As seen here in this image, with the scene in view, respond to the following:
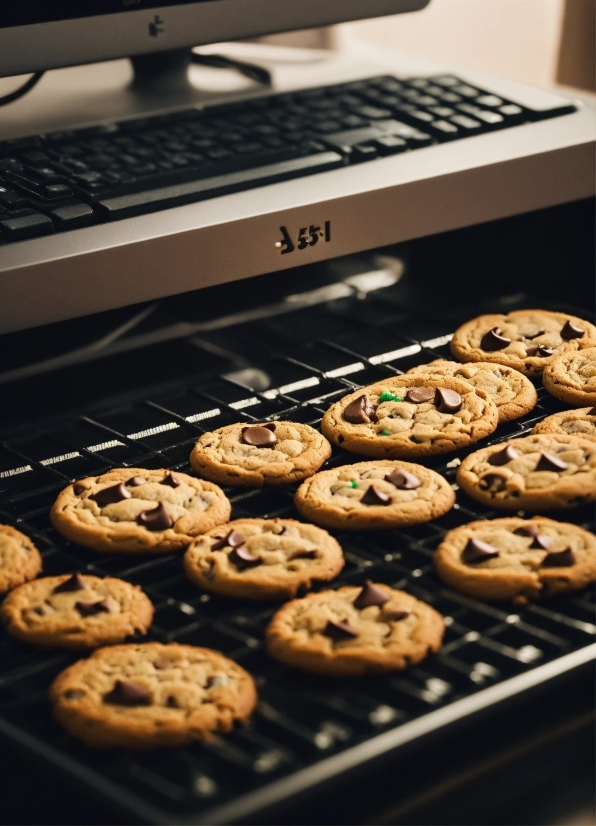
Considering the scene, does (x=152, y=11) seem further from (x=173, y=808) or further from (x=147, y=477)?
(x=173, y=808)

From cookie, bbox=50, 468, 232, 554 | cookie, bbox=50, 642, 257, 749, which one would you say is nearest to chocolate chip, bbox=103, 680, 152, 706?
cookie, bbox=50, 642, 257, 749

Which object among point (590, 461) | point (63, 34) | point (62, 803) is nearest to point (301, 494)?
point (590, 461)

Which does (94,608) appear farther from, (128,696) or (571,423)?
(571,423)

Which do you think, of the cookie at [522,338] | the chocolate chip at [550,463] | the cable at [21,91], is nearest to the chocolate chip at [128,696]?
the chocolate chip at [550,463]

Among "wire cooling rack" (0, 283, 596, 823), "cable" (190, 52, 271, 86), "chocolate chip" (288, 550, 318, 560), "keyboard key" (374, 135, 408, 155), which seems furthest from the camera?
"cable" (190, 52, 271, 86)

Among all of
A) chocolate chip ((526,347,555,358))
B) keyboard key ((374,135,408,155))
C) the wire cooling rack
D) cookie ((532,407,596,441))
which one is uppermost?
keyboard key ((374,135,408,155))

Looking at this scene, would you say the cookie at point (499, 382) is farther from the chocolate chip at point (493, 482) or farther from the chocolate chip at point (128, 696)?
the chocolate chip at point (128, 696)

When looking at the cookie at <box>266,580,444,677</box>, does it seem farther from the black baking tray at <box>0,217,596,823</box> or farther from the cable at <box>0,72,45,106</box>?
the cable at <box>0,72,45,106</box>
